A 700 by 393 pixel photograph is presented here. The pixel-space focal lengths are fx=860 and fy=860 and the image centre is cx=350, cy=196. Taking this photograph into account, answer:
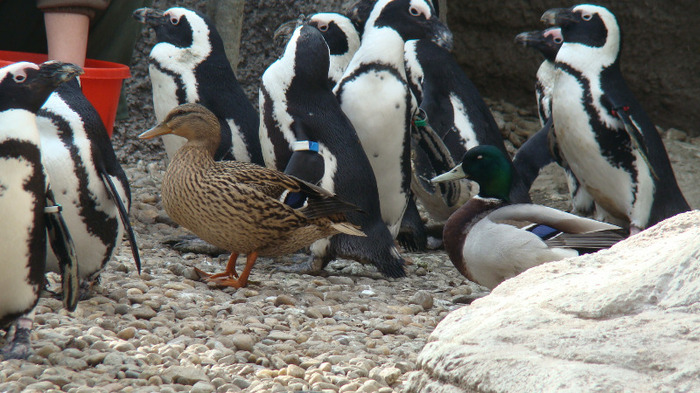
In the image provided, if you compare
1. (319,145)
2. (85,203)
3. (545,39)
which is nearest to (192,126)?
(319,145)

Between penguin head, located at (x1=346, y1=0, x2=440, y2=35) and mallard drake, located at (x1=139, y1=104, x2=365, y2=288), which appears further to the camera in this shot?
penguin head, located at (x1=346, y1=0, x2=440, y2=35)

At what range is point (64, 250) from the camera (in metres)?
2.55

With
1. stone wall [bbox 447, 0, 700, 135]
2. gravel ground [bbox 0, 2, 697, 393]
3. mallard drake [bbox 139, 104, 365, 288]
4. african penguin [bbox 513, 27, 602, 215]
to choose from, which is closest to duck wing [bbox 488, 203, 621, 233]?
gravel ground [bbox 0, 2, 697, 393]

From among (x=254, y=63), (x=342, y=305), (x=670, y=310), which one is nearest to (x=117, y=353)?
(x=342, y=305)

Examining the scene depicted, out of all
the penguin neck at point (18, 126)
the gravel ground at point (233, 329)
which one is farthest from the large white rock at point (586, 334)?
the penguin neck at point (18, 126)

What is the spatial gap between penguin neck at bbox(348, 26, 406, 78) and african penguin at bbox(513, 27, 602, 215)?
104 centimetres

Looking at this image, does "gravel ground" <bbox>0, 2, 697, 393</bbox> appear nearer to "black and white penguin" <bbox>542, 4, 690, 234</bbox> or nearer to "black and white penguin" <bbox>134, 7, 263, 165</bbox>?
"black and white penguin" <bbox>134, 7, 263, 165</bbox>

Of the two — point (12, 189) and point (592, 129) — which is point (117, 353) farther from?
point (592, 129)

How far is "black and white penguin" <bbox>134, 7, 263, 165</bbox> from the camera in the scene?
455 centimetres

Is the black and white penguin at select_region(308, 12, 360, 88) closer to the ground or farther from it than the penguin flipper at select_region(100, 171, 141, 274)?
farther from it

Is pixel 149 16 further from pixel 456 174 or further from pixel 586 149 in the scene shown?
pixel 586 149

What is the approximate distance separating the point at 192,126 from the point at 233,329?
1.20 metres

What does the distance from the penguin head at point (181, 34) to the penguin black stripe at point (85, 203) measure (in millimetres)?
1710

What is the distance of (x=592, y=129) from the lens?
4770 mm
